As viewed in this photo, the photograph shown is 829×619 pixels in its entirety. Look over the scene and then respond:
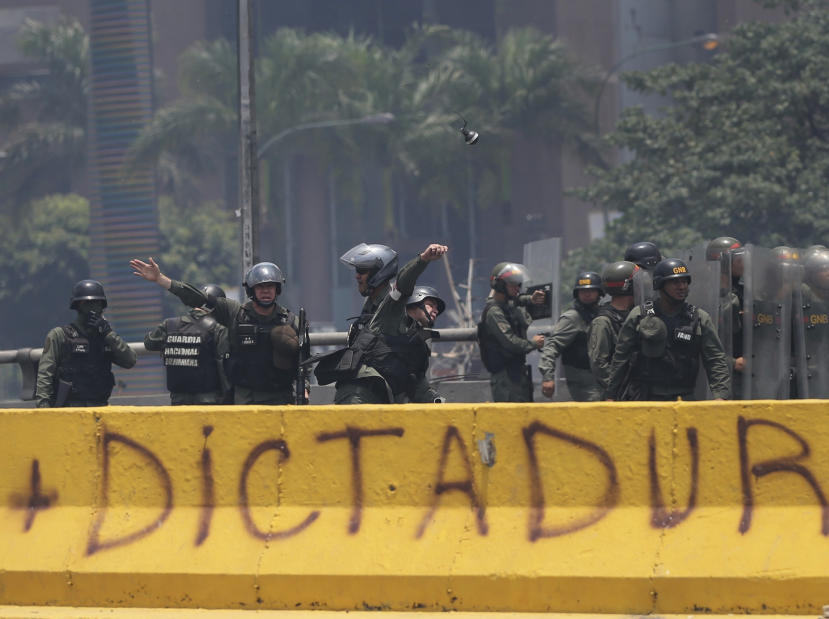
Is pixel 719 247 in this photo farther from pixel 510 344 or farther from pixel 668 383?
pixel 668 383

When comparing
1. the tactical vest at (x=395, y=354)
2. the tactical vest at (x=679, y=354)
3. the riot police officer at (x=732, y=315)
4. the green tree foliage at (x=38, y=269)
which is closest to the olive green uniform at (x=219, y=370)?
the tactical vest at (x=395, y=354)

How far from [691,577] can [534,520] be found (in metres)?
0.72

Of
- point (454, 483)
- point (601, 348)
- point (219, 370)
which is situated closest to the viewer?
point (454, 483)

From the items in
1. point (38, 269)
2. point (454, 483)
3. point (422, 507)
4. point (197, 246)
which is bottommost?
point (422, 507)

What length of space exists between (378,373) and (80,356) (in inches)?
115

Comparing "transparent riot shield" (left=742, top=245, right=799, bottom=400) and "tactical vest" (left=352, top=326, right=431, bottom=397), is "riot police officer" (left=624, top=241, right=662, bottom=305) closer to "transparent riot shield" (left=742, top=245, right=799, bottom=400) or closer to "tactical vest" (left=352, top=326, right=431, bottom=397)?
"transparent riot shield" (left=742, top=245, right=799, bottom=400)

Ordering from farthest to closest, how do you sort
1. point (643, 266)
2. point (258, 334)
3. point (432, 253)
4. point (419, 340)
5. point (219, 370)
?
point (643, 266) → point (219, 370) → point (258, 334) → point (419, 340) → point (432, 253)

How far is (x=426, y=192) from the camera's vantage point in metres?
55.9

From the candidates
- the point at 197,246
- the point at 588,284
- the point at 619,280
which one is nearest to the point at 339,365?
the point at 619,280

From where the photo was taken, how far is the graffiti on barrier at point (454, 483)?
6320 mm

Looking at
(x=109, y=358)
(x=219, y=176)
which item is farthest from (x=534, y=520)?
(x=219, y=176)

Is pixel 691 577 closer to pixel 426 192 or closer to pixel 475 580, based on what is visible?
pixel 475 580

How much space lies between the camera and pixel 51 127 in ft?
185

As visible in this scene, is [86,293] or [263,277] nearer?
[263,277]
